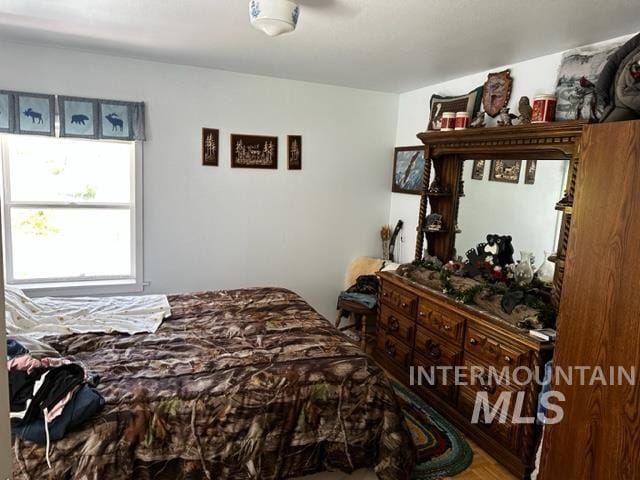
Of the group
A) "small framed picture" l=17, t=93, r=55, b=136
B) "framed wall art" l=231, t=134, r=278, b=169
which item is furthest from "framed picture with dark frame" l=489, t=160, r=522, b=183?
"small framed picture" l=17, t=93, r=55, b=136

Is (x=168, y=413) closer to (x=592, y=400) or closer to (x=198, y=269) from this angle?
(x=592, y=400)

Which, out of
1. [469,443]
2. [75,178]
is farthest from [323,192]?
[469,443]

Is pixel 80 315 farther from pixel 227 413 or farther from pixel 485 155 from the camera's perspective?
pixel 485 155

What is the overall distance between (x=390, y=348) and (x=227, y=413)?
6.11 feet

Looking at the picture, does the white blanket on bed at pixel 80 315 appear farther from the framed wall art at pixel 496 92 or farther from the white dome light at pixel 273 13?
the framed wall art at pixel 496 92

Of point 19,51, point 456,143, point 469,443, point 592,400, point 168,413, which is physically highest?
point 19,51

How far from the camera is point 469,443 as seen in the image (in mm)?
2627

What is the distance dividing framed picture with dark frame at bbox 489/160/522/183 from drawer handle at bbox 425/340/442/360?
120 cm

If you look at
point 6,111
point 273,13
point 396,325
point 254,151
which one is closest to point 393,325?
point 396,325

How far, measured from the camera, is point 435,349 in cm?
292

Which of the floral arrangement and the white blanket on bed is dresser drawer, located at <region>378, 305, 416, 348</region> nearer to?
the floral arrangement

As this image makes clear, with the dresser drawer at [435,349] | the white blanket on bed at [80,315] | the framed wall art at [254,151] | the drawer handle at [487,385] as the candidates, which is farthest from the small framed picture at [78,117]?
the drawer handle at [487,385]

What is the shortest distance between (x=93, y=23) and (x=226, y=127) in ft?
4.26

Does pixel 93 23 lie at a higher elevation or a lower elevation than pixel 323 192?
higher
